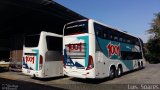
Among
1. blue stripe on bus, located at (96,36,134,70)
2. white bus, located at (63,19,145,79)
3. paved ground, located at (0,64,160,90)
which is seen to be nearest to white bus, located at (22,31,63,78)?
paved ground, located at (0,64,160,90)

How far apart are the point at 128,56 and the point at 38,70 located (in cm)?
815

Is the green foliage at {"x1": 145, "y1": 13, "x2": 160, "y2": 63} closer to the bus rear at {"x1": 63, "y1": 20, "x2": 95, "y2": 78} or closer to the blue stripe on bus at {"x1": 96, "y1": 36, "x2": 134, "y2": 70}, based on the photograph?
the blue stripe on bus at {"x1": 96, "y1": 36, "x2": 134, "y2": 70}

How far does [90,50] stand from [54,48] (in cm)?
298

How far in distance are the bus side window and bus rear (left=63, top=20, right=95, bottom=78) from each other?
93 centimetres

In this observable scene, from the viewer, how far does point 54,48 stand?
1489cm

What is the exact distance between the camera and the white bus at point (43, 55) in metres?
14.0

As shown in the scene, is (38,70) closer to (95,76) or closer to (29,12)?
(95,76)

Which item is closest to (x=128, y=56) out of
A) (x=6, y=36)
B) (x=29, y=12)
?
(x=29, y=12)

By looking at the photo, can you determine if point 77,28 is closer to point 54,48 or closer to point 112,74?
point 54,48

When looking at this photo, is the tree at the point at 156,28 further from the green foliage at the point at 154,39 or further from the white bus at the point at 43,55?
the white bus at the point at 43,55

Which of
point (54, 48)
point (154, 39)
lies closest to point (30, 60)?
point (54, 48)

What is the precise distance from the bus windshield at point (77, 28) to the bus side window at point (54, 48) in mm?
1037

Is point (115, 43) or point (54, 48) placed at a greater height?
point (115, 43)

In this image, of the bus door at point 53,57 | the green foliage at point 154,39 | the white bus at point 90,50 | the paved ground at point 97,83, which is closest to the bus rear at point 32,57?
the bus door at point 53,57
